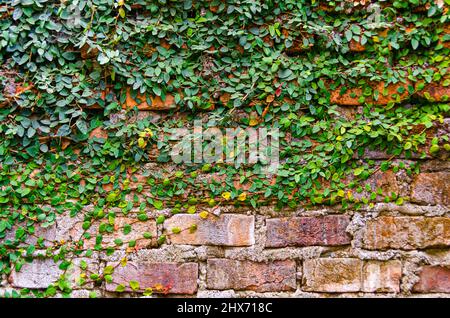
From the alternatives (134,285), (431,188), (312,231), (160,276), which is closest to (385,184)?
(431,188)

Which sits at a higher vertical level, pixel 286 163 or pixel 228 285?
pixel 286 163

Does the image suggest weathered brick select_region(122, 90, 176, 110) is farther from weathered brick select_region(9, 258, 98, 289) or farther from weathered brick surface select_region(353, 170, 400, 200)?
weathered brick surface select_region(353, 170, 400, 200)

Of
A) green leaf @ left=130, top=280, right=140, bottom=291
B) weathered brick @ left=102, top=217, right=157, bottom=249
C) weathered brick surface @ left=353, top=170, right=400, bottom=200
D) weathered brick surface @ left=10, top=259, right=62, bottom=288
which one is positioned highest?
weathered brick surface @ left=353, top=170, right=400, bottom=200

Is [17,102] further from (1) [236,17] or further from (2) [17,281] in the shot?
(1) [236,17]

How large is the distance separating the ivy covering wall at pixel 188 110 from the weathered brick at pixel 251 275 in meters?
0.13

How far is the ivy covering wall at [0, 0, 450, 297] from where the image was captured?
1.88m

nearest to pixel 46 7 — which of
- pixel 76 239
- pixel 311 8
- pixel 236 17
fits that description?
pixel 236 17

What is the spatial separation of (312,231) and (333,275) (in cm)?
20

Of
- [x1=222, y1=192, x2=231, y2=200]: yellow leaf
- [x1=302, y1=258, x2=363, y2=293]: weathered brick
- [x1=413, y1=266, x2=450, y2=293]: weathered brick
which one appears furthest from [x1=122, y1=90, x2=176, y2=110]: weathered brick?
[x1=413, y1=266, x2=450, y2=293]: weathered brick

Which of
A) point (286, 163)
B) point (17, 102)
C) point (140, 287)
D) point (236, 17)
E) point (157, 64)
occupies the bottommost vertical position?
point (140, 287)

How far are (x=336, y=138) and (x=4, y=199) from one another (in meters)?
1.42

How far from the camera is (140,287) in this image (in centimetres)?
190

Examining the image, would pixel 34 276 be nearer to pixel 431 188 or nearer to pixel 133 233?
pixel 133 233

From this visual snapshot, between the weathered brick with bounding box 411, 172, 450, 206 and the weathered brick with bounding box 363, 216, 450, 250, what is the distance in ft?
0.25
